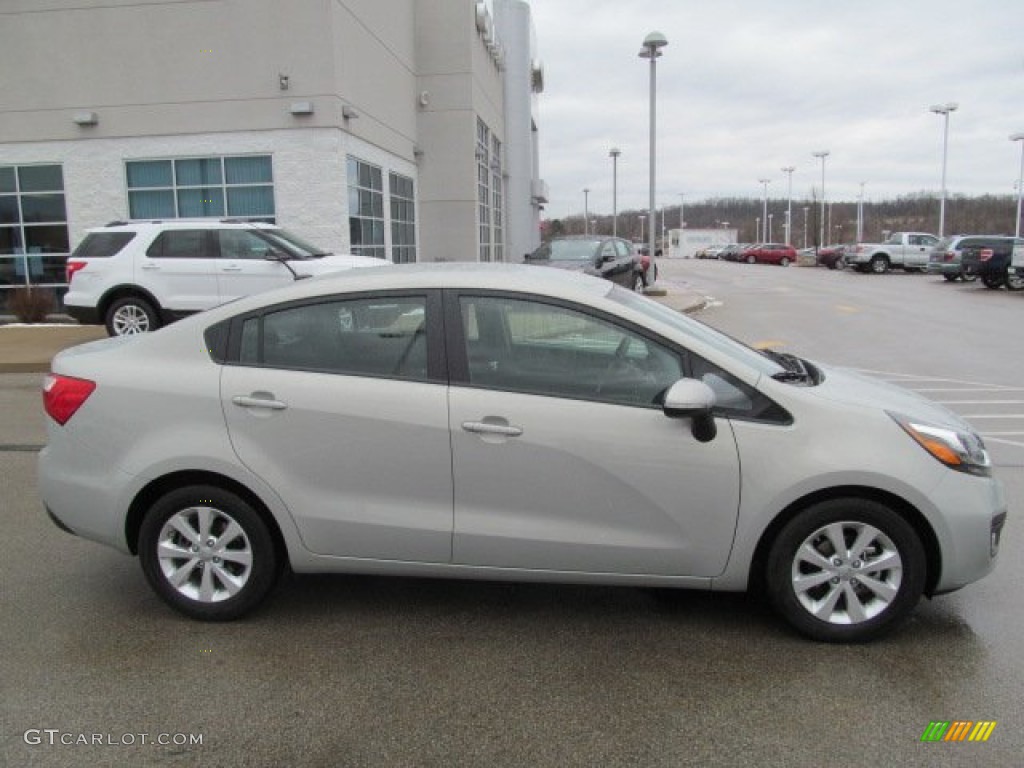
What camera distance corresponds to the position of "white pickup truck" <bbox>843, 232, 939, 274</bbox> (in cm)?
4153

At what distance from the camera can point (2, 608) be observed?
420cm

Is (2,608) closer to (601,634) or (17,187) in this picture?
(601,634)

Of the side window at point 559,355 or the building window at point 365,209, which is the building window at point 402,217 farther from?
the side window at point 559,355

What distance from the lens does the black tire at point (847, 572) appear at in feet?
12.0

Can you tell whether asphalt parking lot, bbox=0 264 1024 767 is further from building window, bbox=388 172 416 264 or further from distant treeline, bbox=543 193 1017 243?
distant treeline, bbox=543 193 1017 243

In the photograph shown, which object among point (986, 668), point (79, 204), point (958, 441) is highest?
point (79, 204)

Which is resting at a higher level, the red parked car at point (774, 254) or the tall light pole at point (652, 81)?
the tall light pole at point (652, 81)

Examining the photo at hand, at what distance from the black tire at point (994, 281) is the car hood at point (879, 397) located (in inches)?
1109

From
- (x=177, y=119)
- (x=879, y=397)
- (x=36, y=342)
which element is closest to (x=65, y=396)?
(x=879, y=397)

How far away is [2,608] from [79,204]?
640 inches

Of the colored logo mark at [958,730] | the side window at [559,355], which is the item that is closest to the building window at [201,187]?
the side window at [559,355]

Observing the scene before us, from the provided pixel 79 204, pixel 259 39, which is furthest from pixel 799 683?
pixel 79 204

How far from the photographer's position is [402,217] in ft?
79.2

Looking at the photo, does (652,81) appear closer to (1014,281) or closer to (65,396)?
(1014,281)
